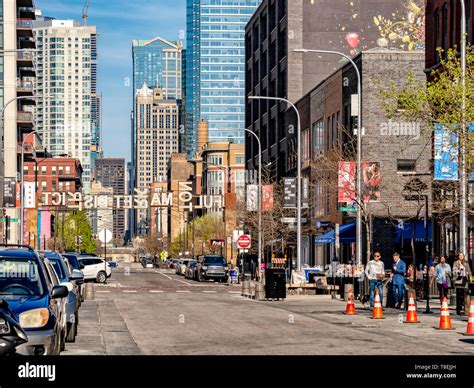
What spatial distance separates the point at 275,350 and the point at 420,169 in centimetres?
4630

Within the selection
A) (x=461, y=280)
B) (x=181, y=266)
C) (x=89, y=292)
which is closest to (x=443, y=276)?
(x=461, y=280)

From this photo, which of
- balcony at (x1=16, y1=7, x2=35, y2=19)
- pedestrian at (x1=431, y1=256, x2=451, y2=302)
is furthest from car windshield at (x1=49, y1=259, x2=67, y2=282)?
balcony at (x1=16, y1=7, x2=35, y2=19)

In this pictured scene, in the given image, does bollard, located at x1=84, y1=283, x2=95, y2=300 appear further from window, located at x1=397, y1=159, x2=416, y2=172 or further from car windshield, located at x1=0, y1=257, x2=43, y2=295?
car windshield, located at x1=0, y1=257, x2=43, y2=295

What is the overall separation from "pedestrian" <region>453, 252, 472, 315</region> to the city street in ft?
2.66

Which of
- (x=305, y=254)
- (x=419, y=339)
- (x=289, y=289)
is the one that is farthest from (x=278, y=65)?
(x=419, y=339)

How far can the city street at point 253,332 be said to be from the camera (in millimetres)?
18672

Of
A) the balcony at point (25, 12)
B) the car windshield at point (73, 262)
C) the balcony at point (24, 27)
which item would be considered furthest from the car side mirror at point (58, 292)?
the balcony at point (25, 12)

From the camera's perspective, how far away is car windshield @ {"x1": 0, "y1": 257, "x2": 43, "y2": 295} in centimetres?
1427

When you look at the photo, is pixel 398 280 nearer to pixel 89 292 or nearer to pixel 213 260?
pixel 89 292

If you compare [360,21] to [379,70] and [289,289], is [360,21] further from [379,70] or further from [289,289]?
[289,289]

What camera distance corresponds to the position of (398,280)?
3362 cm

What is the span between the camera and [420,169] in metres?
63.1

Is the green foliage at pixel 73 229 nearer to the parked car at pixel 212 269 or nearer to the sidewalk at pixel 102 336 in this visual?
the parked car at pixel 212 269

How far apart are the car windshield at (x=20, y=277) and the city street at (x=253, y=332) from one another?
2.96 meters
